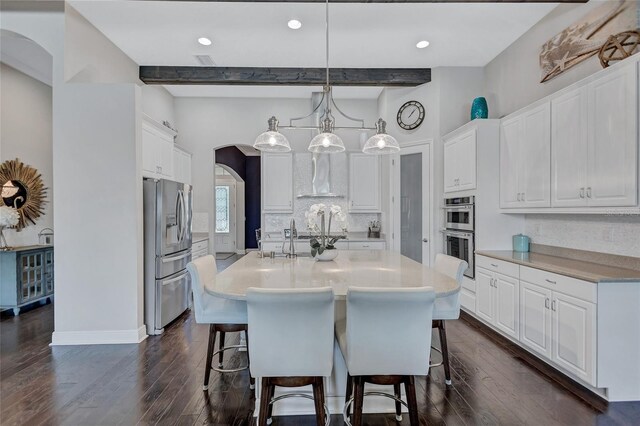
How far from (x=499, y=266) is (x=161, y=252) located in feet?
11.7

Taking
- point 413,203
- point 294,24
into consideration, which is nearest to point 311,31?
point 294,24

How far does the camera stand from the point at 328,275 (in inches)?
94.6

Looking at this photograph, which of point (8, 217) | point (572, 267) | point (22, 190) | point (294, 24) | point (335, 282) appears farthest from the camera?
point (22, 190)

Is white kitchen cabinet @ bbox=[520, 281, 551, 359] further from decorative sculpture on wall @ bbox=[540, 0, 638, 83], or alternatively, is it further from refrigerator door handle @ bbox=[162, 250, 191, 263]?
refrigerator door handle @ bbox=[162, 250, 191, 263]

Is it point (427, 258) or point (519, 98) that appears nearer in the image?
point (519, 98)

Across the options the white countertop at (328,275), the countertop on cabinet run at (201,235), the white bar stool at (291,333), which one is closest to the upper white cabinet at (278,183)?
the countertop on cabinet run at (201,235)

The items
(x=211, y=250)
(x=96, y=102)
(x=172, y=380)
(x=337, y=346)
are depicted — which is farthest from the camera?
(x=211, y=250)

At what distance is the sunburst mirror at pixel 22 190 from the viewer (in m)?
4.64

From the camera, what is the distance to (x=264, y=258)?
3.21 m

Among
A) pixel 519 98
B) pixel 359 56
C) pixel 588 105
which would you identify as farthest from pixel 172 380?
pixel 519 98

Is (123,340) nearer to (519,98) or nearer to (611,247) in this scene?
(611,247)

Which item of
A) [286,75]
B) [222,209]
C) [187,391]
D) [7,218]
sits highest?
[286,75]

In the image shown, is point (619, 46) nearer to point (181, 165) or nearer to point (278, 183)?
point (278, 183)

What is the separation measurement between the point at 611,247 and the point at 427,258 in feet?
7.43
